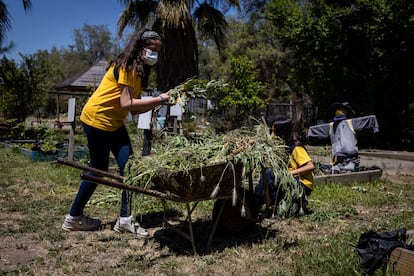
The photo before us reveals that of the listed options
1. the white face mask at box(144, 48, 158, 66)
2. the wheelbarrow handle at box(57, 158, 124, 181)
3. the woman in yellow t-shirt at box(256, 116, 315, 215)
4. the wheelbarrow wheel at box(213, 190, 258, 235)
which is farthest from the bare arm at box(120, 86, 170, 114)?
the woman in yellow t-shirt at box(256, 116, 315, 215)

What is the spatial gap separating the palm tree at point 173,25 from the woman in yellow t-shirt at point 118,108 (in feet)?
27.7

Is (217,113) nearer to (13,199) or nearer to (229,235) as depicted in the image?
(13,199)

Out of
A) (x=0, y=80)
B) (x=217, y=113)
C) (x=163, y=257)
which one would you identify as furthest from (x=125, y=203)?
(x=0, y=80)

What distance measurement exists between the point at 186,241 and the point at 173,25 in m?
9.03

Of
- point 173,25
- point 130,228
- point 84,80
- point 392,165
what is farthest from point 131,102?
point 84,80

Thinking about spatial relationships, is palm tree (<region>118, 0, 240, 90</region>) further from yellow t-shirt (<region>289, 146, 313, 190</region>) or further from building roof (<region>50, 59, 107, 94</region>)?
building roof (<region>50, 59, 107, 94</region>)

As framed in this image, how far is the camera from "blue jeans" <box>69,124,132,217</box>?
4.06 meters

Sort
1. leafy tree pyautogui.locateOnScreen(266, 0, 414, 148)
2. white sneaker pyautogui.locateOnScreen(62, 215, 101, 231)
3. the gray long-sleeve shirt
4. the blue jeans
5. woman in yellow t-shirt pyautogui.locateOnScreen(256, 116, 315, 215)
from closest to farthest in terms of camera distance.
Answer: the blue jeans < white sneaker pyautogui.locateOnScreen(62, 215, 101, 231) < woman in yellow t-shirt pyautogui.locateOnScreen(256, 116, 315, 215) < the gray long-sleeve shirt < leafy tree pyautogui.locateOnScreen(266, 0, 414, 148)

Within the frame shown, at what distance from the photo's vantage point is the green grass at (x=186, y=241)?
3.30 meters

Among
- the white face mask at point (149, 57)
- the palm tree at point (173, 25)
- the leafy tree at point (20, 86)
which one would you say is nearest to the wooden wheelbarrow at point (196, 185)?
the white face mask at point (149, 57)

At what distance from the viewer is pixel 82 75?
24719mm

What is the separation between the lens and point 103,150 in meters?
4.13

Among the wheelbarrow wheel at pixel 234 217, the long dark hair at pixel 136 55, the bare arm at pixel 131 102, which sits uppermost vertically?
the long dark hair at pixel 136 55

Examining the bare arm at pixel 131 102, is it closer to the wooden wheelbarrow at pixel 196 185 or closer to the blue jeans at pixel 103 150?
the blue jeans at pixel 103 150
